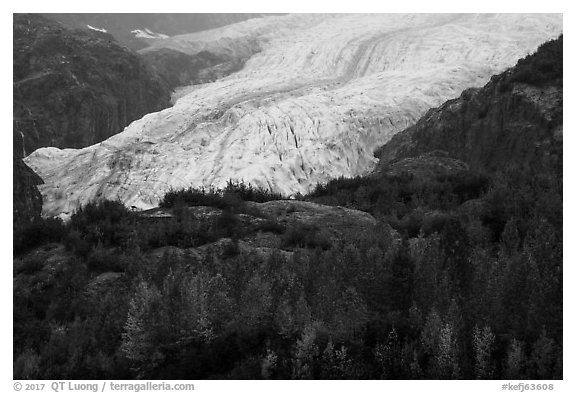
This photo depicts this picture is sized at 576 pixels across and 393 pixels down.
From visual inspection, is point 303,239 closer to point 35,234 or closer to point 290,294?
point 290,294

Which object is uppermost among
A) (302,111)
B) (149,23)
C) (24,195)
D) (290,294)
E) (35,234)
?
(290,294)

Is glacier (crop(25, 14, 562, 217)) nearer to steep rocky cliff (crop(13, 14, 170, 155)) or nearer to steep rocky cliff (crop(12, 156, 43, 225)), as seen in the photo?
steep rocky cliff (crop(12, 156, 43, 225))

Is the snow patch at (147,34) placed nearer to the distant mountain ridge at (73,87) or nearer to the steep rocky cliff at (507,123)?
the distant mountain ridge at (73,87)

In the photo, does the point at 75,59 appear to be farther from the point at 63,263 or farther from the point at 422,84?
the point at 63,263

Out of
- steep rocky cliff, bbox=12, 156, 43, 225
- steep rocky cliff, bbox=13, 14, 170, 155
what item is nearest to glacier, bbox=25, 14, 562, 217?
steep rocky cliff, bbox=12, 156, 43, 225

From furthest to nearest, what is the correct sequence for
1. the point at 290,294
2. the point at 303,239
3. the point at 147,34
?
the point at 147,34, the point at 303,239, the point at 290,294

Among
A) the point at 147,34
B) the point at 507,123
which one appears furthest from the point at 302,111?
the point at 147,34

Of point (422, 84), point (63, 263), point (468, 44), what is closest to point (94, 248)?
point (63, 263)

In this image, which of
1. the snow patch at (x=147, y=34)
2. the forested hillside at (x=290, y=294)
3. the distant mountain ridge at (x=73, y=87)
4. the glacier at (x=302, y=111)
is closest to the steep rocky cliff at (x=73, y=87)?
the distant mountain ridge at (x=73, y=87)
